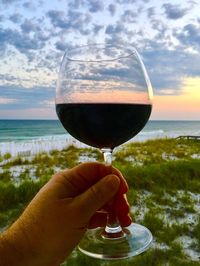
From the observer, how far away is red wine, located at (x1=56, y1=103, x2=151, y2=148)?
1080 millimetres

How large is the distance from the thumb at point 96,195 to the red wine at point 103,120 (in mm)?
116

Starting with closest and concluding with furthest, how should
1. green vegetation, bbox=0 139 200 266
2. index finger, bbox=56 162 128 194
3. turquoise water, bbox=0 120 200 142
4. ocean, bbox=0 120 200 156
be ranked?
index finger, bbox=56 162 128 194 → green vegetation, bbox=0 139 200 266 → ocean, bbox=0 120 200 156 → turquoise water, bbox=0 120 200 142

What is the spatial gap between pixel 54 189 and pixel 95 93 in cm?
34

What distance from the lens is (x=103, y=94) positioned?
3.48 feet

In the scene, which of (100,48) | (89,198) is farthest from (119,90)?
(89,198)

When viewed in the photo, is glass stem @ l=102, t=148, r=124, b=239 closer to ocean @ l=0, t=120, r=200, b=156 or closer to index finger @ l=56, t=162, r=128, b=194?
index finger @ l=56, t=162, r=128, b=194

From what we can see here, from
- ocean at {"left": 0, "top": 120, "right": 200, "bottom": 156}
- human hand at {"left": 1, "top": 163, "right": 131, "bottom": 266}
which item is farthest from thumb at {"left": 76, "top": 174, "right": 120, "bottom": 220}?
ocean at {"left": 0, "top": 120, "right": 200, "bottom": 156}

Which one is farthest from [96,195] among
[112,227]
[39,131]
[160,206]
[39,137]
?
[39,131]

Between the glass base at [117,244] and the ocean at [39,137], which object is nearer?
the glass base at [117,244]

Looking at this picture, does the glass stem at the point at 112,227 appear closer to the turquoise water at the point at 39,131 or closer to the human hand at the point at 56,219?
the human hand at the point at 56,219

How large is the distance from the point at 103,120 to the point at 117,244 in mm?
511

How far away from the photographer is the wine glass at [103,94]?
1072mm

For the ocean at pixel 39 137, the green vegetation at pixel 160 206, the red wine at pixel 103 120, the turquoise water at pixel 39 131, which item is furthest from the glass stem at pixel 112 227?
the turquoise water at pixel 39 131

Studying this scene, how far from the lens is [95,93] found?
106cm
